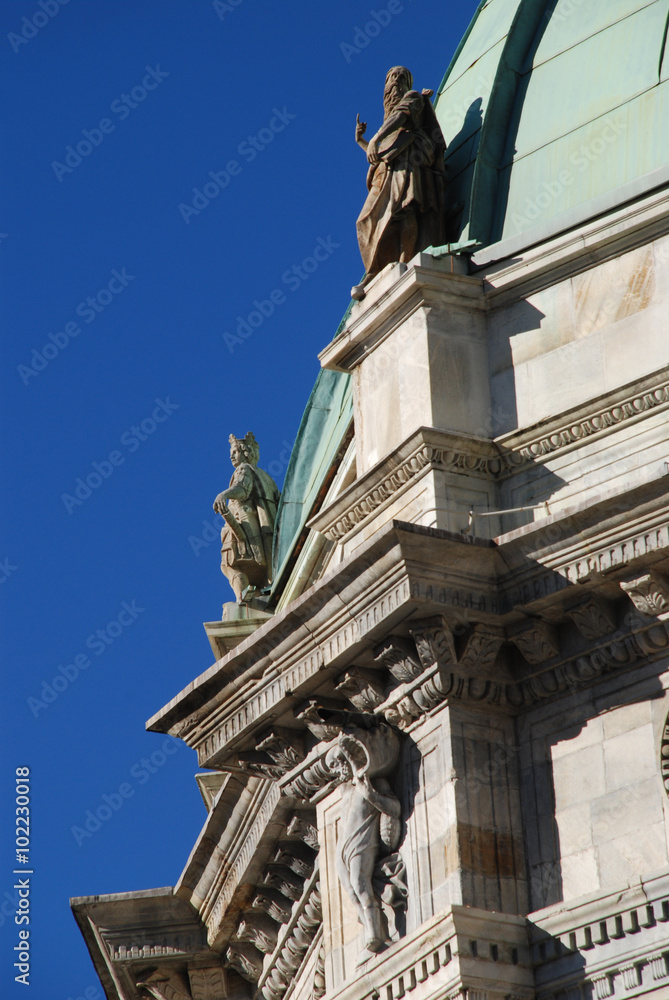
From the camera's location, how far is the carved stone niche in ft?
58.6

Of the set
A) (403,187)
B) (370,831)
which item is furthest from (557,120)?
(370,831)

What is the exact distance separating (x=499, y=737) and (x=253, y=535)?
29.5 feet

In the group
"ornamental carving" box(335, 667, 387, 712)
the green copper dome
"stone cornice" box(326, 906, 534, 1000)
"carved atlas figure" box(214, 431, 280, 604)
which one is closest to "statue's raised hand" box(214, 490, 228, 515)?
"carved atlas figure" box(214, 431, 280, 604)

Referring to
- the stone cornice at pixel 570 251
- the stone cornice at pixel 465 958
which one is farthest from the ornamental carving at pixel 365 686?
the stone cornice at pixel 570 251

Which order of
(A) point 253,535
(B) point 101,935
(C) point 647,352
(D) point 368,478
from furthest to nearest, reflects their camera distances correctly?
1. (A) point 253,535
2. (B) point 101,935
3. (D) point 368,478
4. (C) point 647,352

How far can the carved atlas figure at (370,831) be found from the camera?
18.8 m

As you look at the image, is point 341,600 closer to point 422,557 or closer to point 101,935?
point 422,557

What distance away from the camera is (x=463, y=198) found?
75.4ft

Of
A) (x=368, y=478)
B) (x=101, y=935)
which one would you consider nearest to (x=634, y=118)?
(x=368, y=478)

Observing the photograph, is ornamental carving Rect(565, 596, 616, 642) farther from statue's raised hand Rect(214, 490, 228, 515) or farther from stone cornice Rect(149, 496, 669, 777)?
statue's raised hand Rect(214, 490, 228, 515)

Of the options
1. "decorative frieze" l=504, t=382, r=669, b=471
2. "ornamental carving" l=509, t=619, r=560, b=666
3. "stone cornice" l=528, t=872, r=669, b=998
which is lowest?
"stone cornice" l=528, t=872, r=669, b=998

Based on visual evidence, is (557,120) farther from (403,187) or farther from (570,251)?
(570,251)

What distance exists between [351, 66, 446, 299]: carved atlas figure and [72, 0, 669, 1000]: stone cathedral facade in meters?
0.38

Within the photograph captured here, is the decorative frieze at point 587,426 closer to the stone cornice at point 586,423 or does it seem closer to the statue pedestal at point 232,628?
the stone cornice at point 586,423
